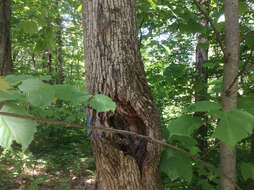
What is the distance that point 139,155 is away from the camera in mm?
1291

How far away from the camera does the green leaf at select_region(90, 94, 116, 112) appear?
28.2 inches

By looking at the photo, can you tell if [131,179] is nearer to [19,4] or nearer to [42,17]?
[42,17]

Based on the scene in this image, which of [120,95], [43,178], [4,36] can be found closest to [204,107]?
[120,95]

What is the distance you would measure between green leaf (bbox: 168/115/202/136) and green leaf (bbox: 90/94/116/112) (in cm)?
34

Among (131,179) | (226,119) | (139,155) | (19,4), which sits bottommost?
(131,179)

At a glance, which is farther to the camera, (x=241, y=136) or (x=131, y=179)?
(x=131, y=179)

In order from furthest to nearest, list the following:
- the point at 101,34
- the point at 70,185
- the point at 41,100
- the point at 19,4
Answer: the point at 19,4
the point at 70,185
the point at 101,34
the point at 41,100

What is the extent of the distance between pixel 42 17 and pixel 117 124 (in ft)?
3.17

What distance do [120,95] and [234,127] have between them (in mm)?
641

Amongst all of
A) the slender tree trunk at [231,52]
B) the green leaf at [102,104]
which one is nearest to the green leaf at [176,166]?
the slender tree trunk at [231,52]

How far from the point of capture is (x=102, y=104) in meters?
0.73

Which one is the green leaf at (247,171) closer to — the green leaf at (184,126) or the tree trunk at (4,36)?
the green leaf at (184,126)

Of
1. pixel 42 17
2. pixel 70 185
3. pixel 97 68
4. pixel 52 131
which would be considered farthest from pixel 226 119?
pixel 52 131

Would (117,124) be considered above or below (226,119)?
below
